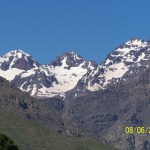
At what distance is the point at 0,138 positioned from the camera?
178250 millimetres

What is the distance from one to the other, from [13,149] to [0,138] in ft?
21.8

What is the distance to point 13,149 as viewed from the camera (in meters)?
173
